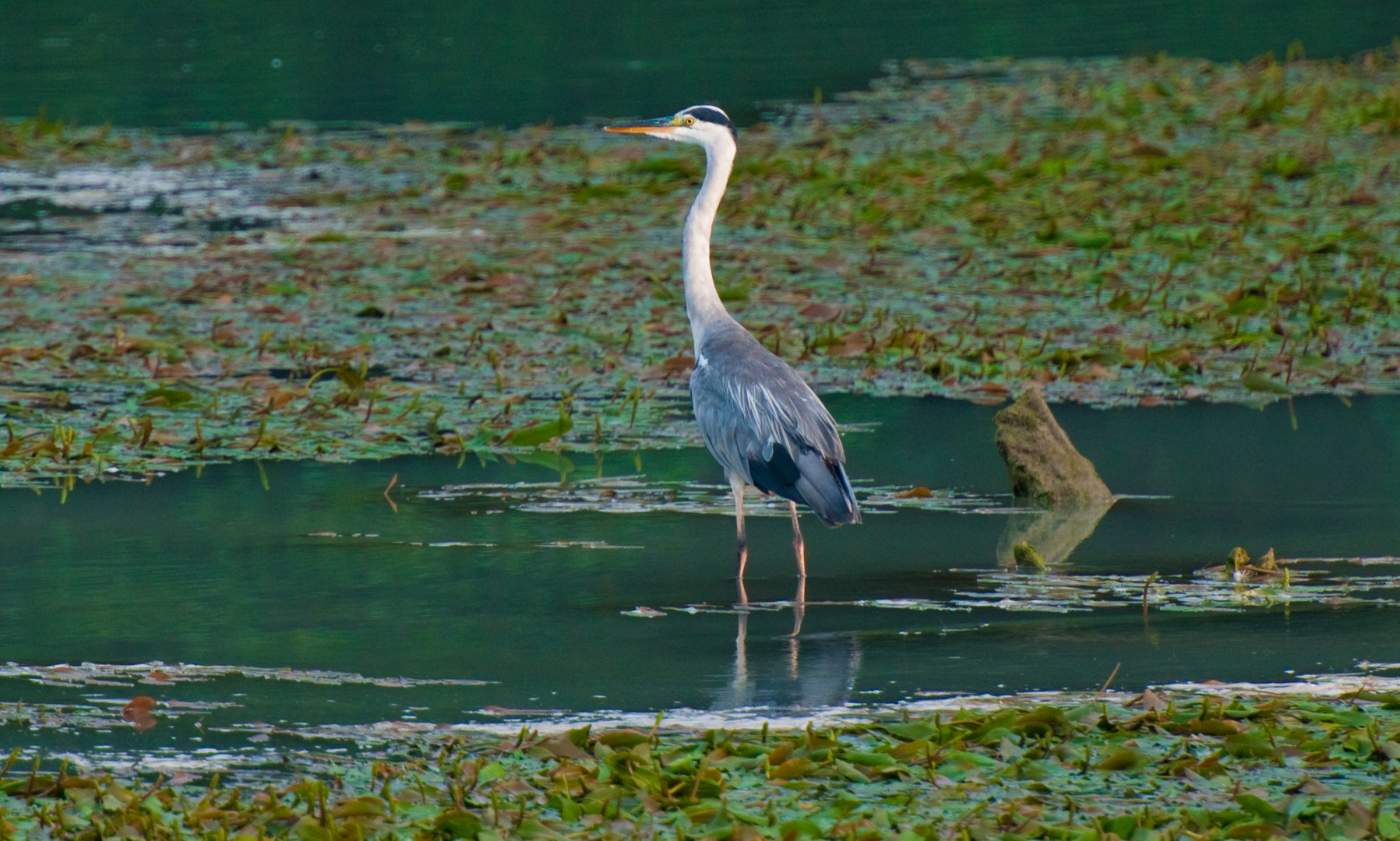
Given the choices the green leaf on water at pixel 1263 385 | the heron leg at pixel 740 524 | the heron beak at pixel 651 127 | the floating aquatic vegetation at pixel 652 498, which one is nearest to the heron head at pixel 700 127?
the heron beak at pixel 651 127

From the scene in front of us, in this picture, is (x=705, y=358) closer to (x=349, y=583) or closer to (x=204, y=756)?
(x=349, y=583)

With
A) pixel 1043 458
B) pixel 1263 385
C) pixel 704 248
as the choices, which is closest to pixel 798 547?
pixel 1043 458

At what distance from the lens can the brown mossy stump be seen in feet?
21.7

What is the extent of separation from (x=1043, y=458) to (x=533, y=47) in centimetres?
1748

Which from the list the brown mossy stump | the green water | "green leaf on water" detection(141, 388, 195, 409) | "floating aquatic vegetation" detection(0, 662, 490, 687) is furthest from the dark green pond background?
"floating aquatic vegetation" detection(0, 662, 490, 687)

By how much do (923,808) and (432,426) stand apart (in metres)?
4.24

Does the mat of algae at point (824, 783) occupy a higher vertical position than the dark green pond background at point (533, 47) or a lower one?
lower

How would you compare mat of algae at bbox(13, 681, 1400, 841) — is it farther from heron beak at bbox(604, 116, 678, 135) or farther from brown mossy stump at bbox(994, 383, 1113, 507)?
heron beak at bbox(604, 116, 678, 135)

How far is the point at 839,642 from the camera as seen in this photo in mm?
5168

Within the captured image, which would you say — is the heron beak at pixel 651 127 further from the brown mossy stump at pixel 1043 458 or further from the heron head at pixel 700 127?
the brown mossy stump at pixel 1043 458

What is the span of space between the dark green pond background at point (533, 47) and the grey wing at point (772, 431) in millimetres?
11047

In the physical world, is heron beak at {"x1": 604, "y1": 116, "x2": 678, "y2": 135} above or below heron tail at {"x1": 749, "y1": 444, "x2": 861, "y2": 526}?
above

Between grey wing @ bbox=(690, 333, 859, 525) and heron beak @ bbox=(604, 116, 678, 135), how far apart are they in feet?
4.81

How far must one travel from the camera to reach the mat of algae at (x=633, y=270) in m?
8.23
